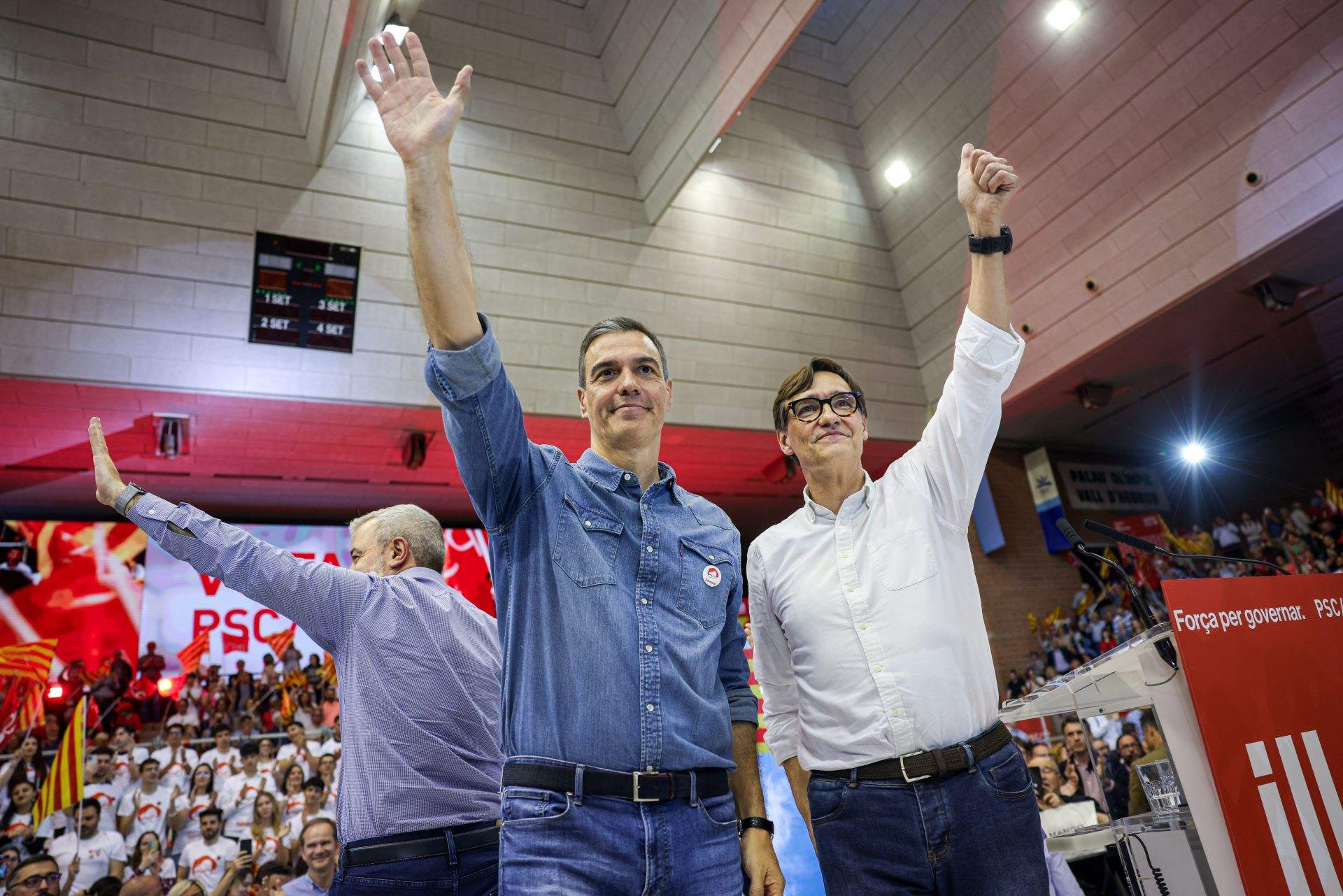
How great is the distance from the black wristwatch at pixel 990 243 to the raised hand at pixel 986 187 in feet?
0.05

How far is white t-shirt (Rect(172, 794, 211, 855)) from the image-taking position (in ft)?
20.9

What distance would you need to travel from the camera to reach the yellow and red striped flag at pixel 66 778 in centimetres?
558

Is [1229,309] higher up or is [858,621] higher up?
[1229,309]

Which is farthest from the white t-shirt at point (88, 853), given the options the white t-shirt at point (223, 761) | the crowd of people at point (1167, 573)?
the crowd of people at point (1167, 573)

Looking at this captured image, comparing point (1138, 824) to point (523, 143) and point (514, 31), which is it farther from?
point (514, 31)

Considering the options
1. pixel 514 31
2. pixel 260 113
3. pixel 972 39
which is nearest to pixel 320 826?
pixel 260 113

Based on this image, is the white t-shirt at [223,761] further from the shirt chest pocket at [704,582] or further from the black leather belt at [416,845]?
the shirt chest pocket at [704,582]

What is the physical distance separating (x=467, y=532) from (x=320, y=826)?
4.63m

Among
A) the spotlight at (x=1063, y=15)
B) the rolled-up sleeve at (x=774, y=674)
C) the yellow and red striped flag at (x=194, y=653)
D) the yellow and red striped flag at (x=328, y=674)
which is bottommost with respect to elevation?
the rolled-up sleeve at (x=774, y=674)

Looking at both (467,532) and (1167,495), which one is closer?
(467,532)

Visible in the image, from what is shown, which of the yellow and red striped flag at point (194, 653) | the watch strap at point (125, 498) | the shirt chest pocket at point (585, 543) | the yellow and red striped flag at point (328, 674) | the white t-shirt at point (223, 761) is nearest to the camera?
the shirt chest pocket at point (585, 543)

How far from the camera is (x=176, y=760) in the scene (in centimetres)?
699

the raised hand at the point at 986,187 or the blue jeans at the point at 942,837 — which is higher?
the raised hand at the point at 986,187

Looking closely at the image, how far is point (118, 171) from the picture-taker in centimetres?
619
